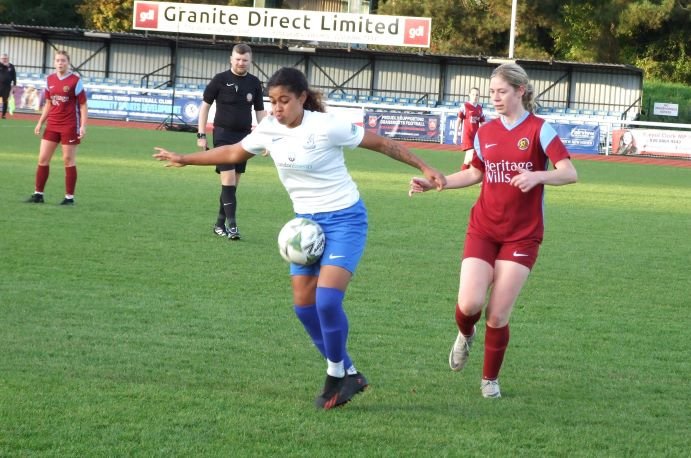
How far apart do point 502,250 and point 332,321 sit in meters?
1.09

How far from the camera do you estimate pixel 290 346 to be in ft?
23.6

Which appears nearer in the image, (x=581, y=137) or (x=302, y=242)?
(x=302, y=242)

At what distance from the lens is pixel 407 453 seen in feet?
16.4

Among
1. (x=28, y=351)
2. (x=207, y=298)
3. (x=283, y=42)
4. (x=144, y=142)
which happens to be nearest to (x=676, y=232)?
(x=207, y=298)

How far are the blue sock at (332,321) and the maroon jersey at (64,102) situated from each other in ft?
29.8

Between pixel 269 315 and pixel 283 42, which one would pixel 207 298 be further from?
pixel 283 42

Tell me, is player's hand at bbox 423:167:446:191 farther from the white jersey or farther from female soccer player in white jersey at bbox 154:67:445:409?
the white jersey

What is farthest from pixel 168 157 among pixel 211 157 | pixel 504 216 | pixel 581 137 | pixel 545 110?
pixel 545 110

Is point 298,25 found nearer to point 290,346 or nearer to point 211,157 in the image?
point 290,346

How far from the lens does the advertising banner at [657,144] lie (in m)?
34.9

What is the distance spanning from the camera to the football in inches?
230

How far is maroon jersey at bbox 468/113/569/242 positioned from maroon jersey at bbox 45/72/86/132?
351 inches

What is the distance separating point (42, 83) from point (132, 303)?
33993mm

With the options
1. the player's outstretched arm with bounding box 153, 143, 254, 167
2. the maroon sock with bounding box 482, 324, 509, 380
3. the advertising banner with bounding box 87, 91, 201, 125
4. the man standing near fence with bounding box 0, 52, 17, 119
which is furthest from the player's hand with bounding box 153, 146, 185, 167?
the advertising banner with bounding box 87, 91, 201, 125
